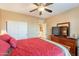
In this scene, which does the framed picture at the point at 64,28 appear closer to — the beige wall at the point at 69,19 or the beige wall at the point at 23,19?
the beige wall at the point at 69,19

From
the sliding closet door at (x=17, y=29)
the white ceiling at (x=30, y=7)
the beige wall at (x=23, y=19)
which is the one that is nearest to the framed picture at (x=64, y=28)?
the white ceiling at (x=30, y=7)

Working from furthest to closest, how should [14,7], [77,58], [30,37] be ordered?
[30,37] < [14,7] < [77,58]

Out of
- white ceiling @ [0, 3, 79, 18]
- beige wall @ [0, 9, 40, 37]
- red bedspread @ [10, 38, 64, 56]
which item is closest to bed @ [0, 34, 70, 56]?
red bedspread @ [10, 38, 64, 56]

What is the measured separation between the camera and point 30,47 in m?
0.99

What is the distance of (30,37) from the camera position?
103 cm

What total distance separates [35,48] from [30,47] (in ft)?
0.22

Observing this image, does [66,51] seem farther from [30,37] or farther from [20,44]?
[20,44]

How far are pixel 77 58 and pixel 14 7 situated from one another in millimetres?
802

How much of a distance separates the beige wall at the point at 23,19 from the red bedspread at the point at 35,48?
109 mm

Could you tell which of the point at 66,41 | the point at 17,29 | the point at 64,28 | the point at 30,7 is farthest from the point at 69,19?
the point at 17,29

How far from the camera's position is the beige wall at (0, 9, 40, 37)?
36.1 inches

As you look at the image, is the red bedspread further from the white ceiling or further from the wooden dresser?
the white ceiling

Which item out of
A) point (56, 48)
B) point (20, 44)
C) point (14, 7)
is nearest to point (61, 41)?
point (56, 48)

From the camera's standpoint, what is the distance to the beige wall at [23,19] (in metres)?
0.92
